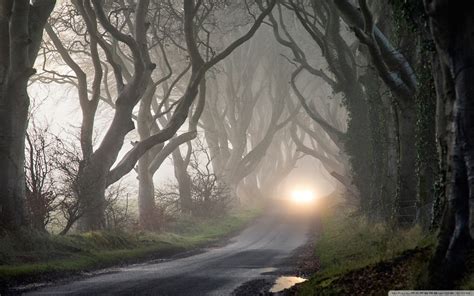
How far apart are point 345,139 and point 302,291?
55.3 ft

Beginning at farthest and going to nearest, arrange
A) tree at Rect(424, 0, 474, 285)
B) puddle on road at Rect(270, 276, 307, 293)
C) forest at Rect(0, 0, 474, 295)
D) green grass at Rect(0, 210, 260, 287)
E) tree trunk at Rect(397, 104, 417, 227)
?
tree trunk at Rect(397, 104, 417, 227) → green grass at Rect(0, 210, 260, 287) → puddle on road at Rect(270, 276, 307, 293) → forest at Rect(0, 0, 474, 295) → tree at Rect(424, 0, 474, 285)

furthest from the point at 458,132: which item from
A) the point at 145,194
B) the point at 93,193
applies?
the point at 145,194

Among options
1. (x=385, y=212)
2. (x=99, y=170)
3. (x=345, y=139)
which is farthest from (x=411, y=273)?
(x=345, y=139)

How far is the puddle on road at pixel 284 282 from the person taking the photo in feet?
32.2

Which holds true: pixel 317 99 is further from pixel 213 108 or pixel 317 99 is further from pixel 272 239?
pixel 272 239

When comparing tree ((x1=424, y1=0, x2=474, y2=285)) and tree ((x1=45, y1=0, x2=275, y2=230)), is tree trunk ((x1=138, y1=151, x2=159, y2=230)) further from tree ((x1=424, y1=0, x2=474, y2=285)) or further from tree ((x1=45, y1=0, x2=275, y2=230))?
tree ((x1=424, y1=0, x2=474, y2=285))

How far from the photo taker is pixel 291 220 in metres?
31.6

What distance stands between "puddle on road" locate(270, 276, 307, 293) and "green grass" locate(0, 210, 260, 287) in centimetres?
483

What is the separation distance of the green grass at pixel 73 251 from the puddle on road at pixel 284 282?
15.8ft

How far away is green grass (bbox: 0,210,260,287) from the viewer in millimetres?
11352

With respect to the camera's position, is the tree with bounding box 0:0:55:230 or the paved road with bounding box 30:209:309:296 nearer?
the paved road with bounding box 30:209:309:296

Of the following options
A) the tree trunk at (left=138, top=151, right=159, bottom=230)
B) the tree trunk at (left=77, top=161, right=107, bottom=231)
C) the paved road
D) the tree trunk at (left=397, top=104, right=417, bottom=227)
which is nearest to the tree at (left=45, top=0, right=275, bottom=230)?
the tree trunk at (left=77, top=161, right=107, bottom=231)

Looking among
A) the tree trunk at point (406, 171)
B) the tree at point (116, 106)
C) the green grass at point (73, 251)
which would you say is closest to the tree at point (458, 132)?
the tree trunk at point (406, 171)

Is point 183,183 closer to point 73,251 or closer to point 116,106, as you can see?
point 116,106
